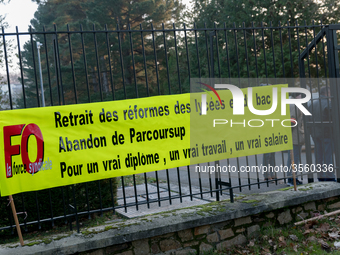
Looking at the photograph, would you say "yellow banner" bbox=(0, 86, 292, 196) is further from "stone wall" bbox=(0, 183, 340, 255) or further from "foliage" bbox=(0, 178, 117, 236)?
"foliage" bbox=(0, 178, 117, 236)

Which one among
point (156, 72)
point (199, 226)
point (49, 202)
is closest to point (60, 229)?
point (49, 202)

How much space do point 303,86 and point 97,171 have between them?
3.59m

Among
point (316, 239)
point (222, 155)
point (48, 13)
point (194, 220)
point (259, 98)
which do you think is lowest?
point (316, 239)

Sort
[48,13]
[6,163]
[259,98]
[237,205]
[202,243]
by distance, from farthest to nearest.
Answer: [48,13]
[259,98]
[237,205]
[202,243]
[6,163]

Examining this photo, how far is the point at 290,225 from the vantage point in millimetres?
4480

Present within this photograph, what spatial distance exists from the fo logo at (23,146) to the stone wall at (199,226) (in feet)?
2.56

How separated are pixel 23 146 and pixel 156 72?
1.65m

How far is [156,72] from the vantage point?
12.8ft

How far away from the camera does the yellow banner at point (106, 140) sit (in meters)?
3.35

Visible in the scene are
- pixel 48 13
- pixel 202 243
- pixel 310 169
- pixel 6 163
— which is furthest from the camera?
pixel 48 13

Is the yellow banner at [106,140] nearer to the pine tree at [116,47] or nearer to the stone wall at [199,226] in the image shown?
the stone wall at [199,226]

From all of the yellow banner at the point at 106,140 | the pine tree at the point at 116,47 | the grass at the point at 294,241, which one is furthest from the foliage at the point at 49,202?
the pine tree at the point at 116,47

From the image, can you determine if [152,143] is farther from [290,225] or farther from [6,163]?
[290,225]

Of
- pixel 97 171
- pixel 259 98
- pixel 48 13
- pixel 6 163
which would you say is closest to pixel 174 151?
pixel 97 171
